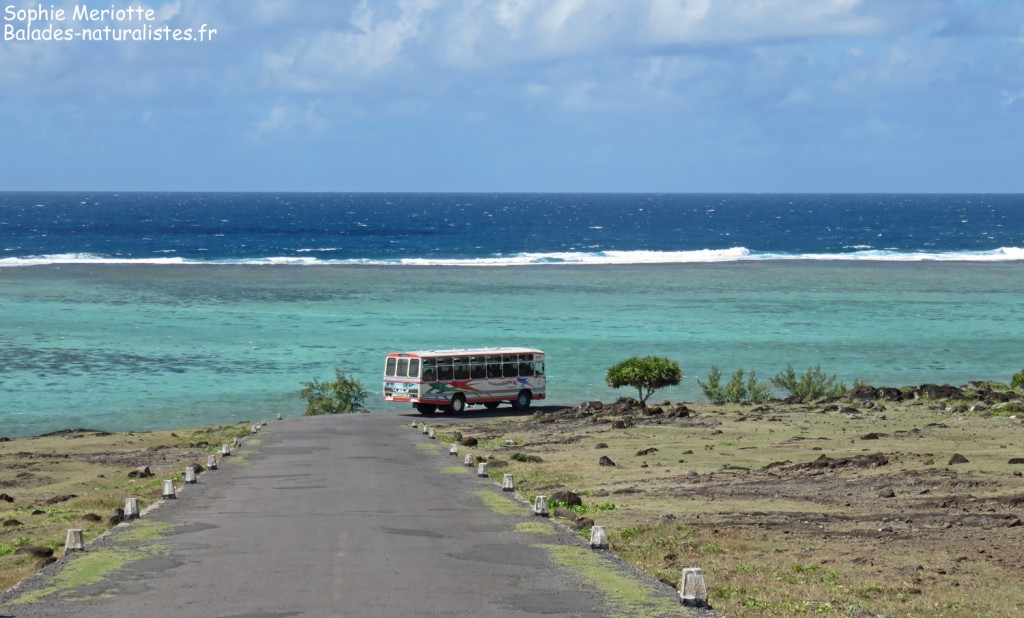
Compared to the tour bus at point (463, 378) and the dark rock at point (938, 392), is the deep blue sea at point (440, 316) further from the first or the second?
the dark rock at point (938, 392)

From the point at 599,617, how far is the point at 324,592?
11.2 feet

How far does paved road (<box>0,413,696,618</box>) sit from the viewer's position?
1476 cm

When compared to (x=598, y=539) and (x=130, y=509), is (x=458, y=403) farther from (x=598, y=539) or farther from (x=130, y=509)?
(x=598, y=539)

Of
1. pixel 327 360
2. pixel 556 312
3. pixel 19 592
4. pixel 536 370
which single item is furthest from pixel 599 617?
pixel 556 312

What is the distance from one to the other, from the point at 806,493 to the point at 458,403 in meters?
27.6

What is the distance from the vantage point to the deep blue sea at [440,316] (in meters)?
59.7

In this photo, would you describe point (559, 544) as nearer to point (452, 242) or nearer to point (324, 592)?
point (324, 592)

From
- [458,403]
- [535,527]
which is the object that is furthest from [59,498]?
[458,403]

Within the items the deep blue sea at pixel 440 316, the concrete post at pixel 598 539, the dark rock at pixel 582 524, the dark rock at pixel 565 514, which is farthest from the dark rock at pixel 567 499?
the deep blue sea at pixel 440 316

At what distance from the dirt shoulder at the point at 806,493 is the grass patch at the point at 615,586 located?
92cm

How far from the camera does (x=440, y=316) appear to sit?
85.6 m

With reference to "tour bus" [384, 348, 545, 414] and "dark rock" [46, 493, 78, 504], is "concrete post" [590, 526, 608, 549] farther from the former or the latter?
"tour bus" [384, 348, 545, 414]

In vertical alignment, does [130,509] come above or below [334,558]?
below

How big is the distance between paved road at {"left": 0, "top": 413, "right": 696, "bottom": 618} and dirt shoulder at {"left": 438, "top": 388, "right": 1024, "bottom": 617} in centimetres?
200
